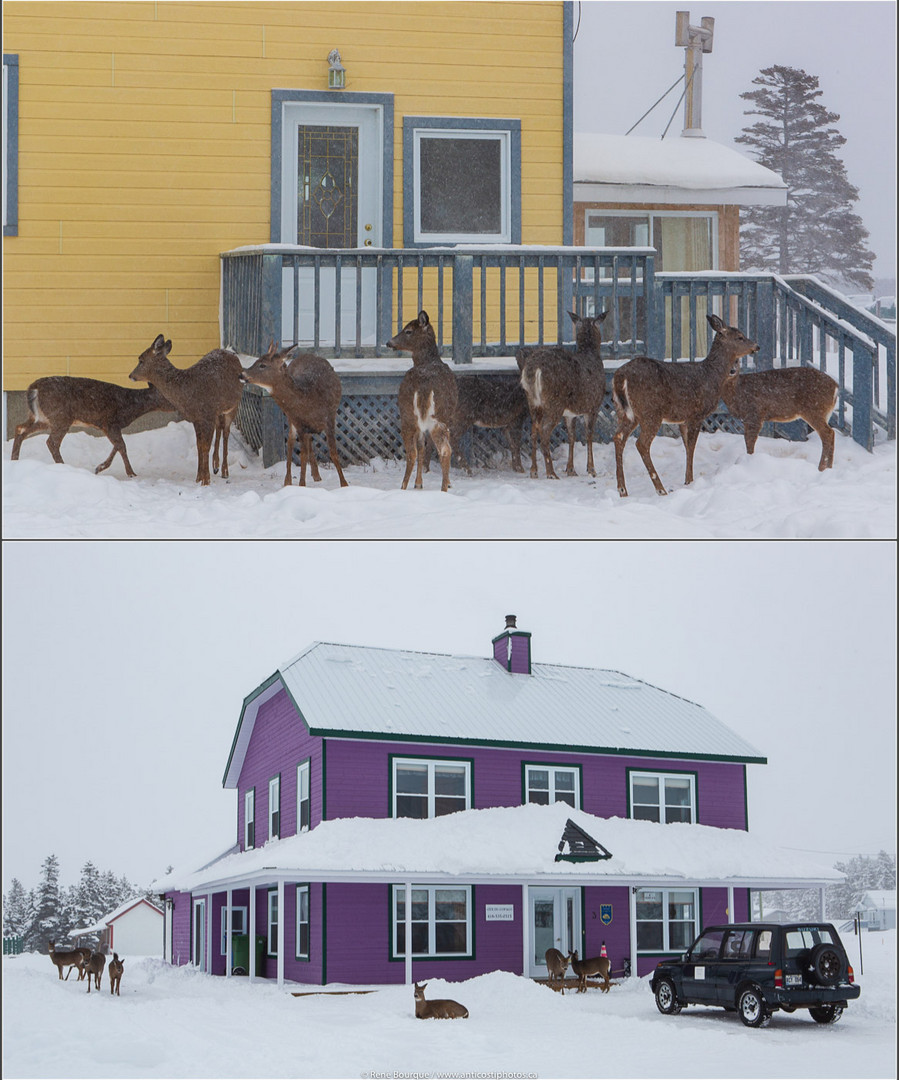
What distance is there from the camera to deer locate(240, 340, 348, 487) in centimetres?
1257

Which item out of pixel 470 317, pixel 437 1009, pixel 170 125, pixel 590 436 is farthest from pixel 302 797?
pixel 170 125

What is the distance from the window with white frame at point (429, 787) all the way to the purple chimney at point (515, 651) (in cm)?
309

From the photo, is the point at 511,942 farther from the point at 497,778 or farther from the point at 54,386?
the point at 54,386

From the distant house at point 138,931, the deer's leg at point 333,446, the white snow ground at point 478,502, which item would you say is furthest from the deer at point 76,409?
the distant house at point 138,931

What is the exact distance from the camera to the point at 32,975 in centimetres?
1942

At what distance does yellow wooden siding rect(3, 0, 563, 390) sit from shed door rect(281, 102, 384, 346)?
0.90 feet

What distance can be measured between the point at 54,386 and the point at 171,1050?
669 cm

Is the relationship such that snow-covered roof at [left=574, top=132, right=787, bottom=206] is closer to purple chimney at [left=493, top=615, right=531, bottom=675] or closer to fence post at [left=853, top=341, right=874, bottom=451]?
purple chimney at [left=493, top=615, right=531, bottom=675]

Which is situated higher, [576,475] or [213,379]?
[213,379]

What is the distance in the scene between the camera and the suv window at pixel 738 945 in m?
12.0

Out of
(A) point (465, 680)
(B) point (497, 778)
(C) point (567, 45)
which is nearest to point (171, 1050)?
(B) point (497, 778)

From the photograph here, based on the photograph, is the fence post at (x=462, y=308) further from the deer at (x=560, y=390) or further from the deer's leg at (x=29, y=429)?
the deer's leg at (x=29, y=429)

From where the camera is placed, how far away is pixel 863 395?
1444 centimetres

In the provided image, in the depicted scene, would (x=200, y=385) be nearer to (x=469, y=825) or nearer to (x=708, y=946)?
(x=469, y=825)
